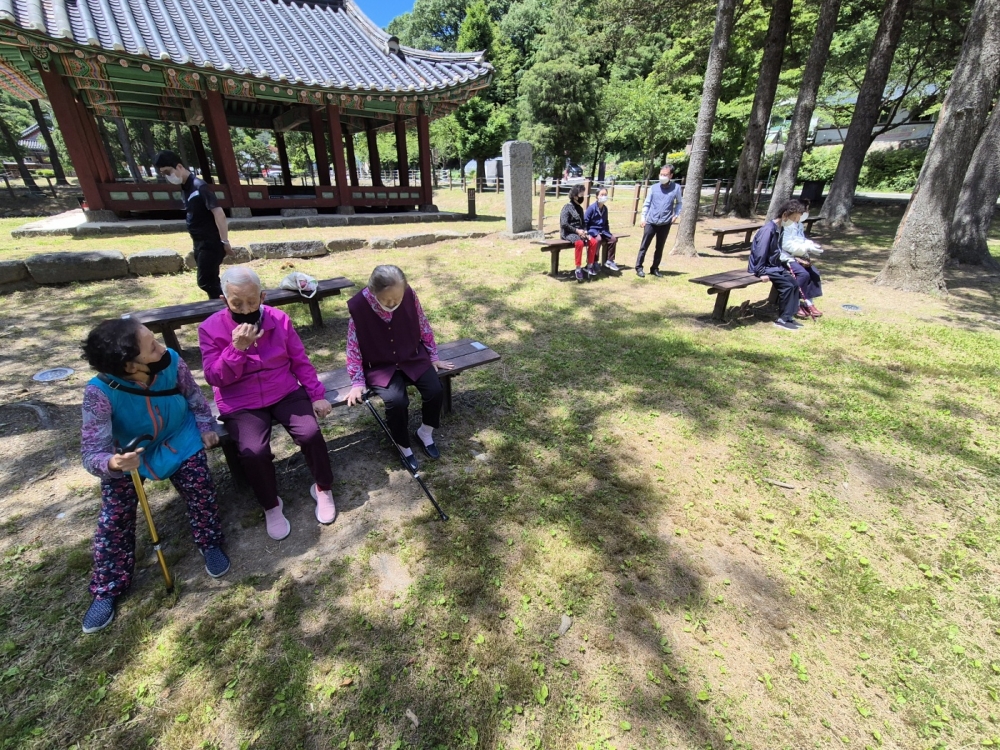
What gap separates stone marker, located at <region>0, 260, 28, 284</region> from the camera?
5.88 metres

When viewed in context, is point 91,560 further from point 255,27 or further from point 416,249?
point 255,27

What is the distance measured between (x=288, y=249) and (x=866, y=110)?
1428 centimetres

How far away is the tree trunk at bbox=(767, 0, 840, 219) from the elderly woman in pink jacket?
9.63 m

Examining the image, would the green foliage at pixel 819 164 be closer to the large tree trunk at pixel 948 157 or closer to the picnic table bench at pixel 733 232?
the picnic table bench at pixel 733 232

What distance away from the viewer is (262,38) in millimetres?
11062

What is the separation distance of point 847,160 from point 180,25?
1693 cm

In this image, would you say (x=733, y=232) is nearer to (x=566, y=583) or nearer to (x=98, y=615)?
(x=566, y=583)

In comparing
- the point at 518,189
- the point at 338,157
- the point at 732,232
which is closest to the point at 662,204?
the point at 732,232

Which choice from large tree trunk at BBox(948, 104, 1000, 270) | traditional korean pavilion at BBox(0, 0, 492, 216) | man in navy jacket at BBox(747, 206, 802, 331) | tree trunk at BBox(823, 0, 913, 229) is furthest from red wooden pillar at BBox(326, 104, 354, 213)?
large tree trunk at BBox(948, 104, 1000, 270)

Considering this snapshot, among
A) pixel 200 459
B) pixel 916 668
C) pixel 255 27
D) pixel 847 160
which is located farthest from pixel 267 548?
pixel 847 160

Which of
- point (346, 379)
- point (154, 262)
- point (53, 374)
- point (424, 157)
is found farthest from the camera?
point (424, 157)

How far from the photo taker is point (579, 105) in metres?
23.2

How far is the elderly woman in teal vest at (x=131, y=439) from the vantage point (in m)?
1.86

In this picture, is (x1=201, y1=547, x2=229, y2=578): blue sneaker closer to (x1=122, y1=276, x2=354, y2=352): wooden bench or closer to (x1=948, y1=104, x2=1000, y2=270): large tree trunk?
(x1=122, y1=276, x2=354, y2=352): wooden bench
